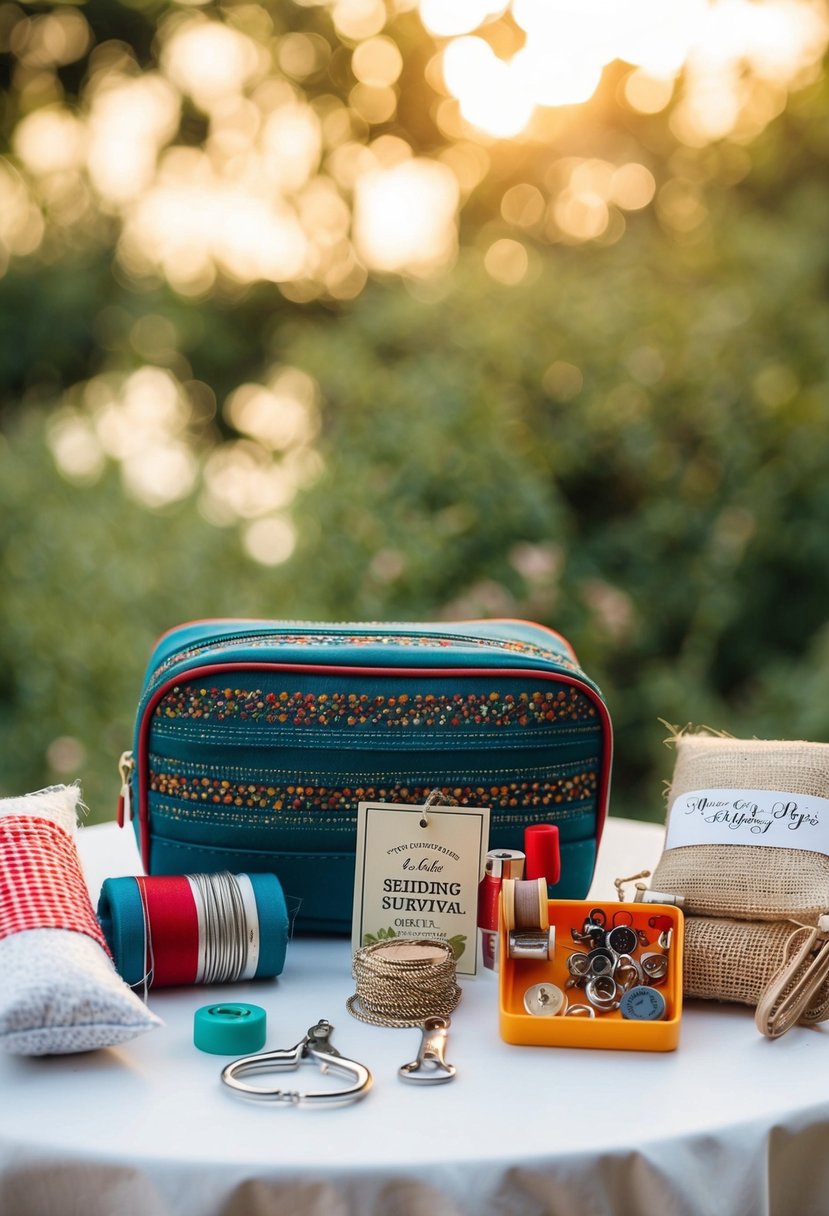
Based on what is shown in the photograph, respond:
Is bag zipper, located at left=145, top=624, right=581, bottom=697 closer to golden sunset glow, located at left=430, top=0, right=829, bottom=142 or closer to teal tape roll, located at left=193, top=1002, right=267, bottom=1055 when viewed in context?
teal tape roll, located at left=193, top=1002, right=267, bottom=1055

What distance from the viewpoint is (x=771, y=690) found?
3.40 meters

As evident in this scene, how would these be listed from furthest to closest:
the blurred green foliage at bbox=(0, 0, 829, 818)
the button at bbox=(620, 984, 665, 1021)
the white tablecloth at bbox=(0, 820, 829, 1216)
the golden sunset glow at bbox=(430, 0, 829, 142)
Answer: the golden sunset glow at bbox=(430, 0, 829, 142) → the blurred green foliage at bbox=(0, 0, 829, 818) → the button at bbox=(620, 984, 665, 1021) → the white tablecloth at bbox=(0, 820, 829, 1216)

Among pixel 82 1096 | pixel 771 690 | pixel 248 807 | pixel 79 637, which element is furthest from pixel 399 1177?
pixel 771 690

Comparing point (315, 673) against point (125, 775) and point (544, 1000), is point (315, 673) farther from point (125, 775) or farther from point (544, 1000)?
point (544, 1000)

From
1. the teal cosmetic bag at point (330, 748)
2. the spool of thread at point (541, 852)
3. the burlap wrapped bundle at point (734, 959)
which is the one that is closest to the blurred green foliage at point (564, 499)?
the teal cosmetic bag at point (330, 748)

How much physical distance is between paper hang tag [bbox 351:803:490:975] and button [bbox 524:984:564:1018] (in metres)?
0.13

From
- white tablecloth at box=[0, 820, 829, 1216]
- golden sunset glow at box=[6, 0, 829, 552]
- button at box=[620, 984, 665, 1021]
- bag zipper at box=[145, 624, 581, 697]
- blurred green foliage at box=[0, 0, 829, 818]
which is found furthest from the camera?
golden sunset glow at box=[6, 0, 829, 552]

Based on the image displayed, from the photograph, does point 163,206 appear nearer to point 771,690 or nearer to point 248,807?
point 771,690

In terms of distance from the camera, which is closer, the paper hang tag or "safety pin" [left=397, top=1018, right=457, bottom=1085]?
"safety pin" [left=397, top=1018, right=457, bottom=1085]

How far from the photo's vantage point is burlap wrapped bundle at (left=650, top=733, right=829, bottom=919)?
3.63 feet

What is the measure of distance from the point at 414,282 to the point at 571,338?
60 centimetres

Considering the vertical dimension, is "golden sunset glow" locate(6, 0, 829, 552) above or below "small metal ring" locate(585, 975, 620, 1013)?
above

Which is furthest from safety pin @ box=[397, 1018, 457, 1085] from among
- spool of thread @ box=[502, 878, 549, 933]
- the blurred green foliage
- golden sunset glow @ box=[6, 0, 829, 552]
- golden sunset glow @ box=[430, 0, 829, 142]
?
golden sunset glow @ box=[430, 0, 829, 142]

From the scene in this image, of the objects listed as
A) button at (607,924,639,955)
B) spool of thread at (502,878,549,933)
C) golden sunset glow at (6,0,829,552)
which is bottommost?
button at (607,924,639,955)
